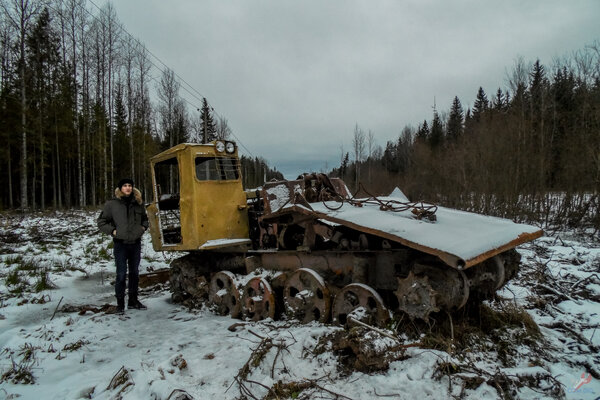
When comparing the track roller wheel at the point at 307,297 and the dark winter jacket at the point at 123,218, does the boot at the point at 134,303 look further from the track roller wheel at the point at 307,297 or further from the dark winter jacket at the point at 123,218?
the track roller wheel at the point at 307,297

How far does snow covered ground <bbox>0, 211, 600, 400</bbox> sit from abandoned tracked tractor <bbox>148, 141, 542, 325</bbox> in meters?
0.37

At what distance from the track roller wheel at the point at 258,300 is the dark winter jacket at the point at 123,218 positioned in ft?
7.61

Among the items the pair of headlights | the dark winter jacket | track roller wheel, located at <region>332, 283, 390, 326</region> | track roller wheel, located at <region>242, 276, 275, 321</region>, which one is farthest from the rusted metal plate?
the dark winter jacket

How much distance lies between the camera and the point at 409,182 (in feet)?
121

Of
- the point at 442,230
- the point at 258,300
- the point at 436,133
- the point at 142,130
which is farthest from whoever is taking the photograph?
the point at 436,133

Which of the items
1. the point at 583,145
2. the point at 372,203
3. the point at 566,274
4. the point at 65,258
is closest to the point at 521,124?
the point at 583,145

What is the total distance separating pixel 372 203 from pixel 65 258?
920 cm

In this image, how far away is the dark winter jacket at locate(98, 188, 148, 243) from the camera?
5.84 meters

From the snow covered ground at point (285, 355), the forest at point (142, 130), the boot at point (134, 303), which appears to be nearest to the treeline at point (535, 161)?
the forest at point (142, 130)

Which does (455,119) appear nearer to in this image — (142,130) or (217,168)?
(142,130)

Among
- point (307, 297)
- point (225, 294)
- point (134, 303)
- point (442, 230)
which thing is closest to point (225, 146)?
point (225, 294)

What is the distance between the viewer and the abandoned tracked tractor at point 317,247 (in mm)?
3559

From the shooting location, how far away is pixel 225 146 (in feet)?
19.9

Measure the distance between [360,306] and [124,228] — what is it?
13.9 ft
